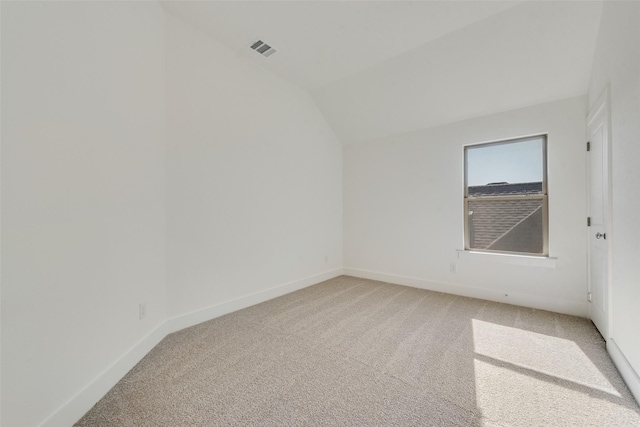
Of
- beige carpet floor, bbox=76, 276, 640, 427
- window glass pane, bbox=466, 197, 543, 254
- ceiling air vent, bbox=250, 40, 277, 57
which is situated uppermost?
ceiling air vent, bbox=250, 40, 277, 57

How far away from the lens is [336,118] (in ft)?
13.7

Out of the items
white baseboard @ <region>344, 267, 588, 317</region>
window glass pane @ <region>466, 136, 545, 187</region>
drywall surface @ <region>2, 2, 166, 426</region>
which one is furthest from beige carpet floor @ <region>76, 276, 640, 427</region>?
window glass pane @ <region>466, 136, 545, 187</region>

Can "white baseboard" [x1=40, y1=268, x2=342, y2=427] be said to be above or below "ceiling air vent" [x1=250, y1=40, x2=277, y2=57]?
below

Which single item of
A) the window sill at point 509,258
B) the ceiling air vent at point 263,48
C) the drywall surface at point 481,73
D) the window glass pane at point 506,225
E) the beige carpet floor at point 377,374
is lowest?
the beige carpet floor at point 377,374

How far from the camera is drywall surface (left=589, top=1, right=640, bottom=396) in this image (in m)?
1.51

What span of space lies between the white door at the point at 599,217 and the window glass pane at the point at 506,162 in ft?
1.50

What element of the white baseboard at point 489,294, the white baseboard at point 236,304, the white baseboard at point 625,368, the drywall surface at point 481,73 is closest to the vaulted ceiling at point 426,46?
the drywall surface at point 481,73

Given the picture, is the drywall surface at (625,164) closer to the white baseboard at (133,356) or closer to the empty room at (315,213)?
the empty room at (315,213)

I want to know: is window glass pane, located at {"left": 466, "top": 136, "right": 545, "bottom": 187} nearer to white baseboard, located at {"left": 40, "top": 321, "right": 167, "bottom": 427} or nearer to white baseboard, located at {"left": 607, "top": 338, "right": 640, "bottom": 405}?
white baseboard, located at {"left": 607, "top": 338, "right": 640, "bottom": 405}

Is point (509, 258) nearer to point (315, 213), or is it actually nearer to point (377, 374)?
point (377, 374)

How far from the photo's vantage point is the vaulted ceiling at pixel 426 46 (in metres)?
2.23

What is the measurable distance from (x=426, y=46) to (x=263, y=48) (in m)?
1.79

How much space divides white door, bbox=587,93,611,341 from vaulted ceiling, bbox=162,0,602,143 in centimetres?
68

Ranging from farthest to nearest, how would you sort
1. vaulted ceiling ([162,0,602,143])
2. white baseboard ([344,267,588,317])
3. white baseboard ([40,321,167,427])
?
white baseboard ([344,267,588,317]) < vaulted ceiling ([162,0,602,143]) < white baseboard ([40,321,167,427])
